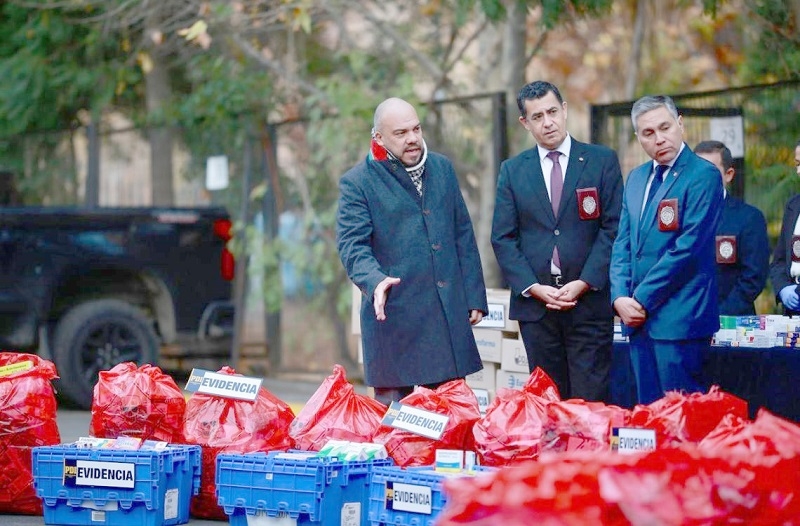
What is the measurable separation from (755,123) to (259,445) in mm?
4780

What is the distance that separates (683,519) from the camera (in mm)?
4129

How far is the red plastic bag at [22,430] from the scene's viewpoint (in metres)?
7.07

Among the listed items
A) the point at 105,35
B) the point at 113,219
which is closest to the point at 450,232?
the point at 113,219

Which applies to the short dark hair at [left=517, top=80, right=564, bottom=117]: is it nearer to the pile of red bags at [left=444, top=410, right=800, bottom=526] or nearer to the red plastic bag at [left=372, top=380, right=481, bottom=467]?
the red plastic bag at [left=372, top=380, right=481, bottom=467]

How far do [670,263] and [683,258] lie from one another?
0.06 meters

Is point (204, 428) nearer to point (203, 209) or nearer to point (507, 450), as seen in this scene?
point (507, 450)

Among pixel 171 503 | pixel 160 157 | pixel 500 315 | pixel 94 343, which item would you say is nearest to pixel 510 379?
pixel 500 315

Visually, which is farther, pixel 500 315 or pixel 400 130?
pixel 500 315

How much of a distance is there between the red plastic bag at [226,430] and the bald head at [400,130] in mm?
1355

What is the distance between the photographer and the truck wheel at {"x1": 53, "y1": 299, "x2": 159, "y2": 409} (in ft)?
37.0

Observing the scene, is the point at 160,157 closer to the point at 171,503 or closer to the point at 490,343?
the point at 490,343

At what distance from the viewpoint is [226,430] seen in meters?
6.91

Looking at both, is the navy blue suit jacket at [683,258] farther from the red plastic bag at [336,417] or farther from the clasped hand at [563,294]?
the red plastic bag at [336,417]

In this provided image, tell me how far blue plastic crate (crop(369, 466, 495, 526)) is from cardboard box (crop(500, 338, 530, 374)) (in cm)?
322
